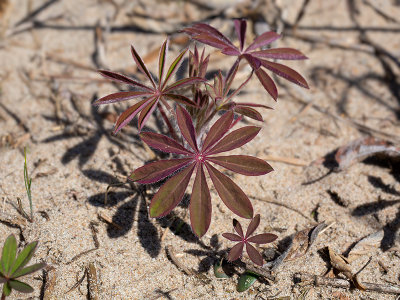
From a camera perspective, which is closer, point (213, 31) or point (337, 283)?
point (337, 283)

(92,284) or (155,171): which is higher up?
(155,171)

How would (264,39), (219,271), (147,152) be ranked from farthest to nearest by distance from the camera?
(147,152) → (264,39) → (219,271)

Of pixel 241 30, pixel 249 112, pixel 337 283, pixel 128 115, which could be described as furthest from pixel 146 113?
pixel 337 283

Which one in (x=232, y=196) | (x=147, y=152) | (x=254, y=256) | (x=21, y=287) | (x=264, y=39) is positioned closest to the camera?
(x=21, y=287)

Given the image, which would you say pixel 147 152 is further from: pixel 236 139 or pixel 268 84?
pixel 268 84

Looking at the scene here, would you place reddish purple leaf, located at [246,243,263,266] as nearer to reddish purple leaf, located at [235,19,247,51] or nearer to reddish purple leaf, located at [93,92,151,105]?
reddish purple leaf, located at [93,92,151,105]

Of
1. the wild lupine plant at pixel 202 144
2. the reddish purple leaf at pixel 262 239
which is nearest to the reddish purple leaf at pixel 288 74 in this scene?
the wild lupine plant at pixel 202 144

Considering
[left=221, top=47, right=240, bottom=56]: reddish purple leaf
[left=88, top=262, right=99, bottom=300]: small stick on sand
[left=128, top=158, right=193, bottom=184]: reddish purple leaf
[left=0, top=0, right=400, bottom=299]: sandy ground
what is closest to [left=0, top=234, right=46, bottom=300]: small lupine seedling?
[left=0, top=0, right=400, bottom=299]: sandy ground
